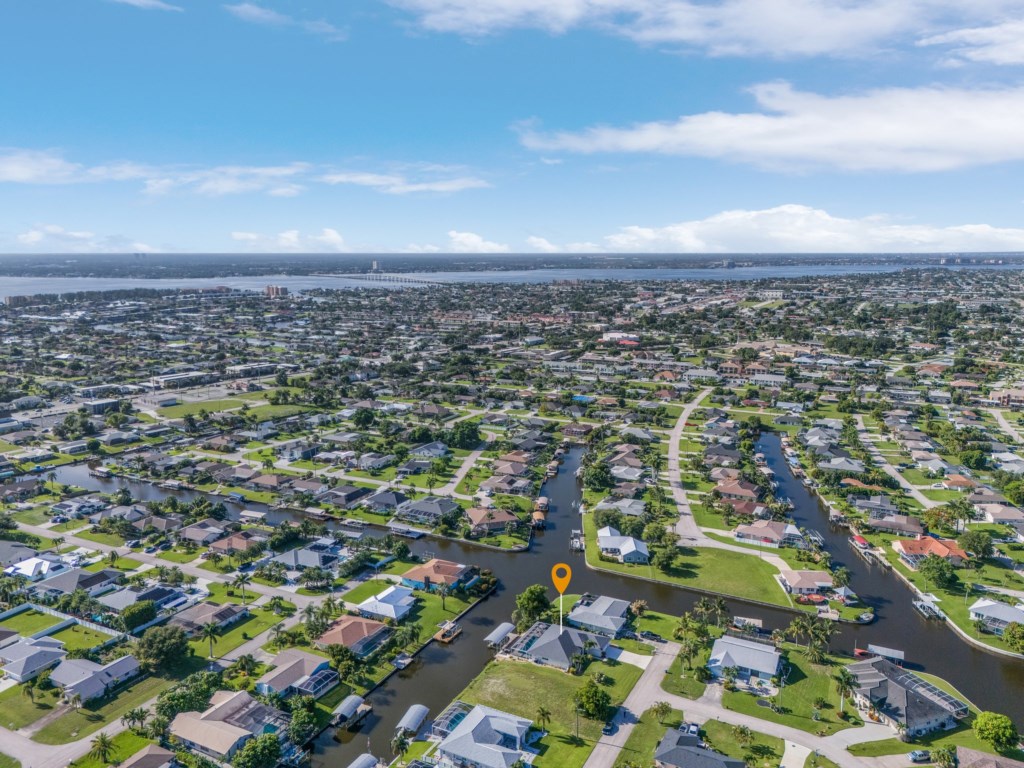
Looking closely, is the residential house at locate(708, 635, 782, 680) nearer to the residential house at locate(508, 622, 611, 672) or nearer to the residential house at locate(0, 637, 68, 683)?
the residential house at locate(508, 622, 611, 672)

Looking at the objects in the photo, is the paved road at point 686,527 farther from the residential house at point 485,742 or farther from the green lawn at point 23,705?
the green lawn at point 23,705

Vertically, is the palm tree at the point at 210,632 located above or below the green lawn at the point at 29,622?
above

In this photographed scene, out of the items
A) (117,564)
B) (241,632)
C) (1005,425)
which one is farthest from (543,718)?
(1005,425)

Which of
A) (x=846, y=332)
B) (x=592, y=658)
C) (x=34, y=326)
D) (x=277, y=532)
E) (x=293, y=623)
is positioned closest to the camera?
(x=592, y=658)

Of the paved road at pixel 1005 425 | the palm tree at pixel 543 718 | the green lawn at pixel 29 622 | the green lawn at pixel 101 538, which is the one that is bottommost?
the palm tree at pixel 543 718

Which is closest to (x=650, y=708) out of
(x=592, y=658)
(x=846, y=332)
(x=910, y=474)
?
(x=592, y=658)

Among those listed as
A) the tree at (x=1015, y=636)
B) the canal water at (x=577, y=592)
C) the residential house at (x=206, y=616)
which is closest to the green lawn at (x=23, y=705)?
the residential house at (x=206, y=616)

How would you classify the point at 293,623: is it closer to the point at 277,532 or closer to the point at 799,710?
the point at 277,532

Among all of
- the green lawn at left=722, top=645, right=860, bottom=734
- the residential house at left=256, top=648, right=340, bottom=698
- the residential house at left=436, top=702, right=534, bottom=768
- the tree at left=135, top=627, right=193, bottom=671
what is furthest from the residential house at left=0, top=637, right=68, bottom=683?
the green lawn at left=722, top=645, right=860, bottom=734
